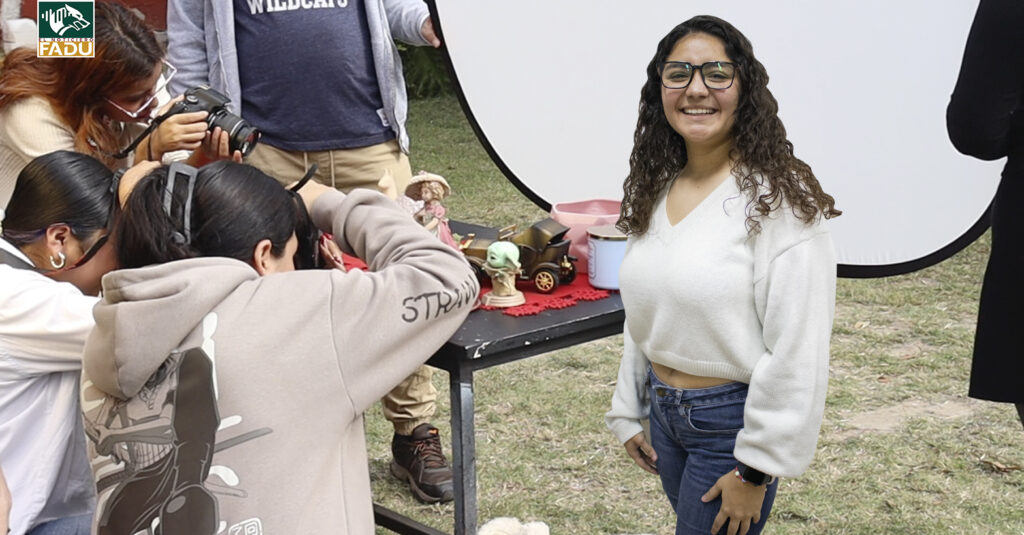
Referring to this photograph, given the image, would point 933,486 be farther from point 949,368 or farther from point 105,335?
point 105,335

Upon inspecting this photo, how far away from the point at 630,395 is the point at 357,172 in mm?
1333

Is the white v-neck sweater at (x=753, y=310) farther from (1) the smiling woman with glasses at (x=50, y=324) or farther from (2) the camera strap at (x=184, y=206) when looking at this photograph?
(1) the smiling woman with glasses at (x=50, y=324)

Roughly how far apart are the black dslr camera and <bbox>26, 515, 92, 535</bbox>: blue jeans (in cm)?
78

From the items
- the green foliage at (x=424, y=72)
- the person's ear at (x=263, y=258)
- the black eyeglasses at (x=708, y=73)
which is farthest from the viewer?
the green foliage at (x=424, y=72)

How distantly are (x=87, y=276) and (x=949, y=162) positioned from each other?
1.67m

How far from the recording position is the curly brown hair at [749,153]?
5.26ft

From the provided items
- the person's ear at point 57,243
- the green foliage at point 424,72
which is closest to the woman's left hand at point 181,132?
the person's ear at point 57,243

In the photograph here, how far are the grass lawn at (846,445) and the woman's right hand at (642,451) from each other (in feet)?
3.00

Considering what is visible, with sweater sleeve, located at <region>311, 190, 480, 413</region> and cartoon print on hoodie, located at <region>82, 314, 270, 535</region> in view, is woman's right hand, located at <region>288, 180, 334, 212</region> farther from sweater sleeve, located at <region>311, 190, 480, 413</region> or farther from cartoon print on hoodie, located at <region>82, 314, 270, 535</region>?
cartoon print on hoodie, located at <region>82, 314, 270, 535</region>

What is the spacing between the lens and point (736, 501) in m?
1.67

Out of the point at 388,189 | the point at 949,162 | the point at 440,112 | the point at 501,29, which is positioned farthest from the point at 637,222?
the point at 440,112

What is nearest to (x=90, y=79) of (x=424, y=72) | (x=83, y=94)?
(x=83, y=94)

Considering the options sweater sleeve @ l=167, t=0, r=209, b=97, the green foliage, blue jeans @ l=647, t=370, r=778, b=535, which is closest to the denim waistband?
blue jeans @ l=647, t=370, r=778, b=535

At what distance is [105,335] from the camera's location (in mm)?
1434
